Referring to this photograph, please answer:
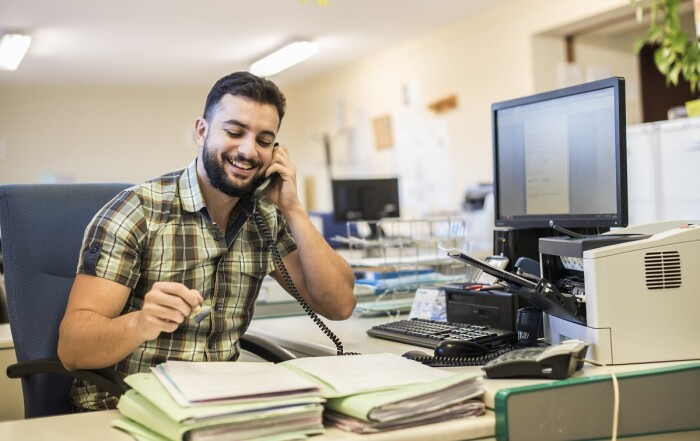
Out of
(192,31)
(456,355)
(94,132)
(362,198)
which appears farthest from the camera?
(94,132)

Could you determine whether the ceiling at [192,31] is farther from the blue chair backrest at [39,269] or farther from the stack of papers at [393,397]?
the stack of papers at [393,397]

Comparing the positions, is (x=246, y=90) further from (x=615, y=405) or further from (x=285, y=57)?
(x=285, y=57)

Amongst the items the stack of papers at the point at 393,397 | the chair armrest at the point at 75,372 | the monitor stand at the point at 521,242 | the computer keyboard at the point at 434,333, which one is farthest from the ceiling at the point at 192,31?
the stack of papers at the point at 393,397

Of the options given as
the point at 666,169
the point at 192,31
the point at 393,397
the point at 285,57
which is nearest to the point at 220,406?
the point at 393,397

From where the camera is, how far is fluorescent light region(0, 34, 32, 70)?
20.5 feet

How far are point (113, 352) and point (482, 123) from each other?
5215 mm

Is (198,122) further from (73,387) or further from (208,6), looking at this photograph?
(208,6)

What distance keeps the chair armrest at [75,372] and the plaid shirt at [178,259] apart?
0.04 m

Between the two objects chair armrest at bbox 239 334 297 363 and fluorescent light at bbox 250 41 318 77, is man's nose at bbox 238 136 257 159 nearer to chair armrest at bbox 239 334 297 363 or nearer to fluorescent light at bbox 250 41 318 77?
chair armrest at bbox 239 334 297 363

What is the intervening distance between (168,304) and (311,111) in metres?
8.29

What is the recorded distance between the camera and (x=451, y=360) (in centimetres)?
135

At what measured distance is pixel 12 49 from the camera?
659cm

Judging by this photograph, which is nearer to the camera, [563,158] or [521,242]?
[563,158]

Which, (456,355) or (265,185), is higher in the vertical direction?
(265,185)
